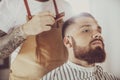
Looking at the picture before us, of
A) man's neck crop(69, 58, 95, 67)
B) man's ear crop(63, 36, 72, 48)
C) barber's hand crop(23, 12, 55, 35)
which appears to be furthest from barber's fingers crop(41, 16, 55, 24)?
man's neck crop(69, 58, 95, 67)

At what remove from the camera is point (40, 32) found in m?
1.36

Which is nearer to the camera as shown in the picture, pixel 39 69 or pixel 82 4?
pixel 39 69

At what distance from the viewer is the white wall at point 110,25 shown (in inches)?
58.6

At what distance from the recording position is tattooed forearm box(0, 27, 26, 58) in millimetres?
1335

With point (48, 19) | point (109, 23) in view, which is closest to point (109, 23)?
point (109, 23)

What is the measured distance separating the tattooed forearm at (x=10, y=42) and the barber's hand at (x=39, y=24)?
0.04 m

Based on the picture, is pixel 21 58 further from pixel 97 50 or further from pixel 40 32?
pixel 97 50

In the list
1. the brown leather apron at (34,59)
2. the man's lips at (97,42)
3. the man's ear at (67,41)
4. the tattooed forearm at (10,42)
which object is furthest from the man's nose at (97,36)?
the tattooed forearm at (10,42)

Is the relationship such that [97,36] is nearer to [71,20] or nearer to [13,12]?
[71,20]

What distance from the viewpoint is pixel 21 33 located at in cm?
134

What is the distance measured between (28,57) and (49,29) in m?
0.17

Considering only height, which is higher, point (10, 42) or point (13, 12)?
point (13, 12)

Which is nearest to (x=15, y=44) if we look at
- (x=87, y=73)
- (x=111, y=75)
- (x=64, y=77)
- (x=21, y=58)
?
(x=21, y=58)

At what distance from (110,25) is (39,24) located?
16.3 inches
